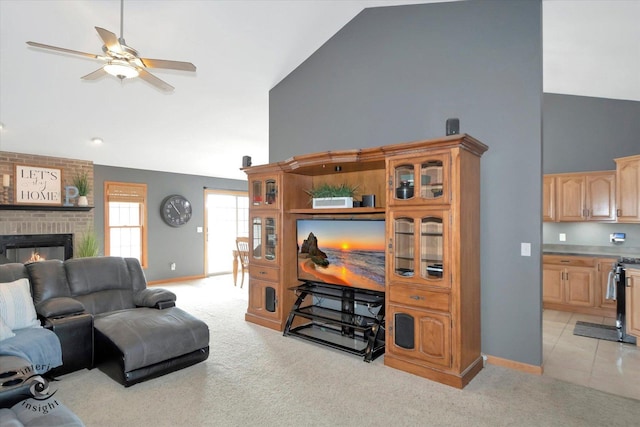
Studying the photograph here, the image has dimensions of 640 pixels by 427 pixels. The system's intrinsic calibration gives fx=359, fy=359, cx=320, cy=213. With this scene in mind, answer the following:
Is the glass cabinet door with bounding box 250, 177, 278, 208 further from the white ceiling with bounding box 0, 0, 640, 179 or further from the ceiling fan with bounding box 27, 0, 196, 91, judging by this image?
the ceiling fan with bounding box 27, 0, 196, 91

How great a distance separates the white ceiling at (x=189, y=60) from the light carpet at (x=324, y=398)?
3199 millimetres

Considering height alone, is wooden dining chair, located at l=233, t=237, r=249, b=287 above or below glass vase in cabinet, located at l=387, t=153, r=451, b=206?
below

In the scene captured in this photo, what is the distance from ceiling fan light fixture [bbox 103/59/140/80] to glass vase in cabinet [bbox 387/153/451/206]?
2.27m

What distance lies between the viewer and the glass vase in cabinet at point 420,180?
9.75ft

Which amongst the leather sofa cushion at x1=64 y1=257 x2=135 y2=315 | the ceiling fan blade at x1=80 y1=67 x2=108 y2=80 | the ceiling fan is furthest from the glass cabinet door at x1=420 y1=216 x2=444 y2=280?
the leather sofa cushion at x1=64 y1=257 x2=135 y2=315

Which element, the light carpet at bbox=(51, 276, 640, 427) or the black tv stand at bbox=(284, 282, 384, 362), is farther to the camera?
the black tv stand at bbox=(284, 282, 384, 362)

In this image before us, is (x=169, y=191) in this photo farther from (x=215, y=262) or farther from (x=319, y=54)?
(x=319, y=54)

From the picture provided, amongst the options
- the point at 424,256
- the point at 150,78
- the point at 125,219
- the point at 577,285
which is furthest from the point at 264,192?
the point at 577,285

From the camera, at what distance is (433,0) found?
3666mm

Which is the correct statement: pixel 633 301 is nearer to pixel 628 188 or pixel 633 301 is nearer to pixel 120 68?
pixel 628 188

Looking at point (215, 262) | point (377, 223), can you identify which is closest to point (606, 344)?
point (377, 223)

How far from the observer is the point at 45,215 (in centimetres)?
569

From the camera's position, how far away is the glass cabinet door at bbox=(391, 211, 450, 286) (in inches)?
118

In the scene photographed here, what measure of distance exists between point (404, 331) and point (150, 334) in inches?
86.0
